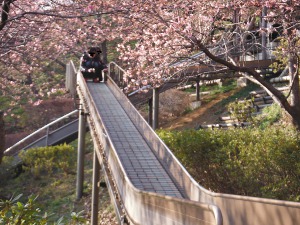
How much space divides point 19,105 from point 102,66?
1710 centimetres

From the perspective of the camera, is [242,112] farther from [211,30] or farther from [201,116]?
[211,30]

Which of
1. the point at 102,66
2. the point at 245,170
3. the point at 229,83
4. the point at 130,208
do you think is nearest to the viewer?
the point at 130,208

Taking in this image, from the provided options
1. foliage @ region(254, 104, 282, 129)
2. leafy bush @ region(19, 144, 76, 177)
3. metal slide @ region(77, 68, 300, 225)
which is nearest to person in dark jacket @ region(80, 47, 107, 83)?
metal slide @ region(77, 68, 300, 225)

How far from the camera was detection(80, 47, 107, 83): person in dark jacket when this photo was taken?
24.2 m

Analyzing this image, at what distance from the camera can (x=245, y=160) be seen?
47.6 ft

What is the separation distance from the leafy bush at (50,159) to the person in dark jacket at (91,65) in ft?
12.9

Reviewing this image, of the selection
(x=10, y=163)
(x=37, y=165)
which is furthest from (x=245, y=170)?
(x=10, y=163)

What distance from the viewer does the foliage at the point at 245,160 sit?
1357cm

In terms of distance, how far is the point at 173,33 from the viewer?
17734 millimetres

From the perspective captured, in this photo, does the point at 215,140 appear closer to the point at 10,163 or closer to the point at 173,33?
the point at 173,33

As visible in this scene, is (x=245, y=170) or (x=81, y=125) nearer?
(x=245, y=170)

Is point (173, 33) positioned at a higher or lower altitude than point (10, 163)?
higher

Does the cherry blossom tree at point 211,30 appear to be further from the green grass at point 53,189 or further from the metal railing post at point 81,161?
the green grass at point 53,189

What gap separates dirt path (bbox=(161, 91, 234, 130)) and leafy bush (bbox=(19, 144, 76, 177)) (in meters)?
5.42
